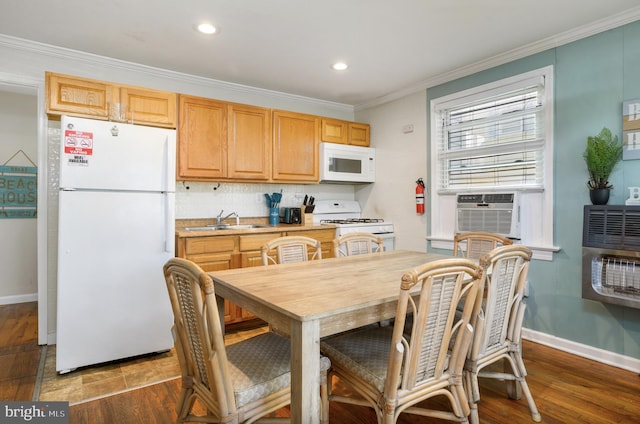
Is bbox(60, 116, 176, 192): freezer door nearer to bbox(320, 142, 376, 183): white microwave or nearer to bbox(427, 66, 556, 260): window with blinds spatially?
bbox(320, 142, 376, 183): white microwave

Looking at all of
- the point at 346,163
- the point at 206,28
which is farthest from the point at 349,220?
the point at 206,28

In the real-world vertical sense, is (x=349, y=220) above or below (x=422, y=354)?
above

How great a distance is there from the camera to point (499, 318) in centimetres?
179

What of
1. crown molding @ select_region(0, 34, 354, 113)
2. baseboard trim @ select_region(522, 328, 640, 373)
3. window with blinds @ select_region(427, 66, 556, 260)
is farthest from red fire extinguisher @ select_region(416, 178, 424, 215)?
crown molding @ select_region(0, 34, 354, 113)

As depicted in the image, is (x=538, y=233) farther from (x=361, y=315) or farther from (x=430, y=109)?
(x=361, y=315)

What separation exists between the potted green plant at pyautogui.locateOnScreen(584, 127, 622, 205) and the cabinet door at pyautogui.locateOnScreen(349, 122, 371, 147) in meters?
2.39

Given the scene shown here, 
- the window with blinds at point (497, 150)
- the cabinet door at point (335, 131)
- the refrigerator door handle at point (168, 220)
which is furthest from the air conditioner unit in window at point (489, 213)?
the refrigerator door handle at point (168, 220)

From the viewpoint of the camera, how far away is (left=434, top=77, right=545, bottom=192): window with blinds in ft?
9.74

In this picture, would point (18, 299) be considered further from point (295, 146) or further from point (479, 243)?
point (479, 243)

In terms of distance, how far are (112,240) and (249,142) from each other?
5.22 feet

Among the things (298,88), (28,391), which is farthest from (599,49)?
(28,391)

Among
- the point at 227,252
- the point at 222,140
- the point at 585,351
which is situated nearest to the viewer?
the point at 585,351

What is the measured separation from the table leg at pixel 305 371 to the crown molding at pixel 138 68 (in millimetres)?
3053

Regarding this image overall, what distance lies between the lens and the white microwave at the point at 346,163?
4082 millimetres
